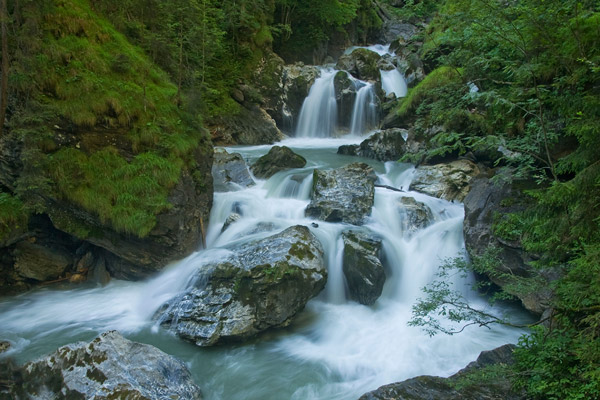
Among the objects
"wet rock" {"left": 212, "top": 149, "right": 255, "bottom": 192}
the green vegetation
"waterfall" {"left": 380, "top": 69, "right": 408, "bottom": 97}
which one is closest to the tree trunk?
"wet rock" {"left": 212, "top": 149, "right": 255, "bottom": 192}

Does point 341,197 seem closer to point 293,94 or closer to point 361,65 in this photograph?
point 293,94

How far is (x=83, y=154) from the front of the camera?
276 inches

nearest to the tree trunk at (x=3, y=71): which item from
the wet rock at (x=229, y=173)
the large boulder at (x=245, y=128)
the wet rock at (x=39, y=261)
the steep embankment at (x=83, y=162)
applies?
the steep embankment at (x=83, y=162)

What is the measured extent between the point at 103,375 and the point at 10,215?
3918 millimetres

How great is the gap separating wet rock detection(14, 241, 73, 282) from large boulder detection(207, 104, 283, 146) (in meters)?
8.47

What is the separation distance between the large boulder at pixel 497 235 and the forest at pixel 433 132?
123 millimetres

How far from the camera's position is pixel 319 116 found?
1797 cm

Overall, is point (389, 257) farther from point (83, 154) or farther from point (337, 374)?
point (83, 154)

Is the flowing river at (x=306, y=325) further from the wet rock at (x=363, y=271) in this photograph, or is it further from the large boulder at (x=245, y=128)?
the large boulder at (x=245, y=128)

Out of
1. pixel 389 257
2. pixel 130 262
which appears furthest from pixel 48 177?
pixel 389 257

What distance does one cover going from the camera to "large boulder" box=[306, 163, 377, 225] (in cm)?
883

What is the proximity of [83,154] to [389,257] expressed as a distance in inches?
255

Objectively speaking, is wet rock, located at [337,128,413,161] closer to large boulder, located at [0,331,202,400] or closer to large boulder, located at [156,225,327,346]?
large boulder, located at [156,225,327,346]

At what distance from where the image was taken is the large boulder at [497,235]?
6047mm
